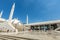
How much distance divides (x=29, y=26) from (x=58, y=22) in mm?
18933

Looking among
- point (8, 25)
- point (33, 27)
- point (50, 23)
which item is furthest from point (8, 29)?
point (33, 27)

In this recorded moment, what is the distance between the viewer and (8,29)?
4019 cm

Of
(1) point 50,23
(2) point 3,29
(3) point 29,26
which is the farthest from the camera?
(3) point 29,26

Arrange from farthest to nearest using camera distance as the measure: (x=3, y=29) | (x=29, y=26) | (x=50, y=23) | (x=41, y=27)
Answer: (x=29, y=26) → (x=41, y=27) → (x=50, y=23) → (x=3, y=29)

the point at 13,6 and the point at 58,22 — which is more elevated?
the point at 13,6

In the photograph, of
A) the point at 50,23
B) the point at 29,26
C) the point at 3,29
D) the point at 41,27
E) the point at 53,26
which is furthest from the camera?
the point at 29,26

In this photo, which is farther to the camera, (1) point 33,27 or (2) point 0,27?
(1) point 33,27

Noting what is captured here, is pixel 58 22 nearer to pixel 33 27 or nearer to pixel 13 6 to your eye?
pixel 33 27

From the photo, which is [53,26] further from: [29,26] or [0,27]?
[0,27]

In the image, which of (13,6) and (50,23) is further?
(13,6)

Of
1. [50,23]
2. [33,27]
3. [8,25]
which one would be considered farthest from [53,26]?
[8,25]

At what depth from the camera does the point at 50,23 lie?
4494cm

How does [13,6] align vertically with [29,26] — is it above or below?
above

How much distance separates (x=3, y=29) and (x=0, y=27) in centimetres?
137
